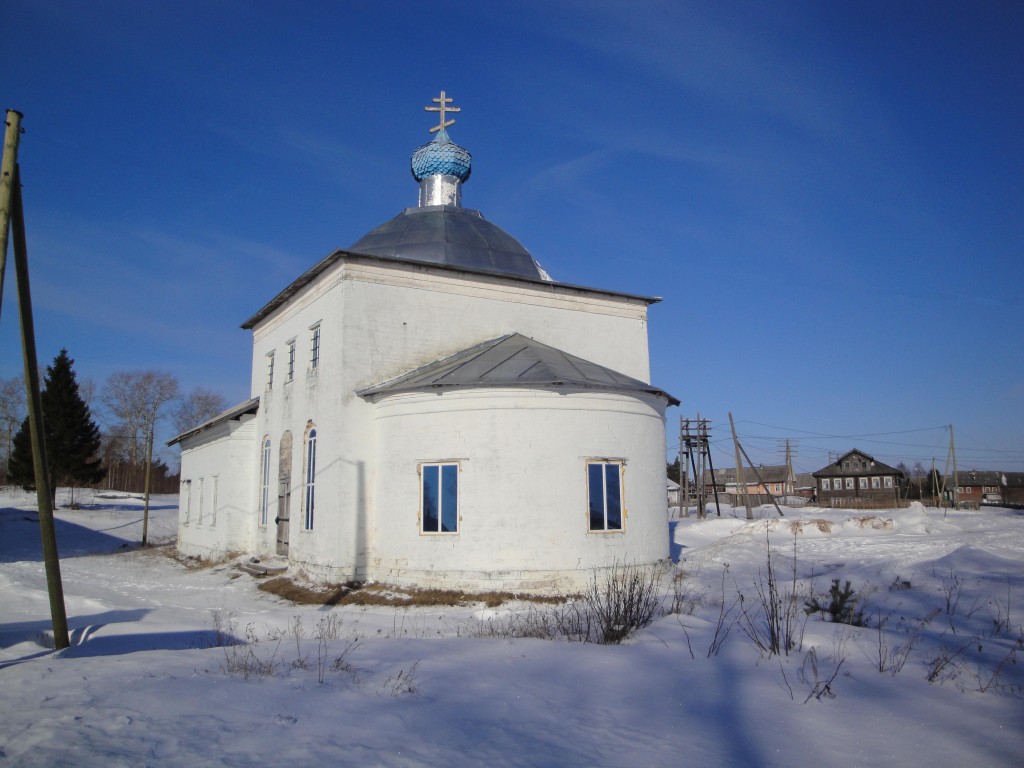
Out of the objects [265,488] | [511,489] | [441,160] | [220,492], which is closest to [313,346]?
[265,488]

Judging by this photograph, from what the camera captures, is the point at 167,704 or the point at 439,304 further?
the point at 439,304

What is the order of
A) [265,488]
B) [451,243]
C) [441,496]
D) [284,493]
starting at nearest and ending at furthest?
[441,496]
[284,493]
[451,243]
[265,488]

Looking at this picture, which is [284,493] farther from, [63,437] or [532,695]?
[63,437]

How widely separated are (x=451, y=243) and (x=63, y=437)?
2850 centimetres

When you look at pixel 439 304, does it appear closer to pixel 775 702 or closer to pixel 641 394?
pixel 641 394

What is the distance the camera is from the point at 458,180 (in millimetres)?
22062

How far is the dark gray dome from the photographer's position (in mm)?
18453

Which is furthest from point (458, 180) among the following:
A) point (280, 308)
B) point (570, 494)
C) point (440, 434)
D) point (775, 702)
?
point (775, 702)

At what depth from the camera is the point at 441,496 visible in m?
13.8

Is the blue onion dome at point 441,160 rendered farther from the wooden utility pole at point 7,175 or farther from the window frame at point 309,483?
the wooden utility pole at point 7,175

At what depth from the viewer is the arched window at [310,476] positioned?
16266 mm

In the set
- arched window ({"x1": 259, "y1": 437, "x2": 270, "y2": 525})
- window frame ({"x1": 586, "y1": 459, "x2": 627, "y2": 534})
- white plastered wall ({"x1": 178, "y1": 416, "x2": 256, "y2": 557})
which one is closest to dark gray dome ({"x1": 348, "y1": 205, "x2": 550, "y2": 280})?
window frame ({"x1": 586, "y1": 459, "x2": 627, "y2": 534})

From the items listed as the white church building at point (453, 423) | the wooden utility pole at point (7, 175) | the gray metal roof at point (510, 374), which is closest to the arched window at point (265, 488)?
the white church building at point (453, 423)

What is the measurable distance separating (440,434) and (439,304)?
12.8 ft
